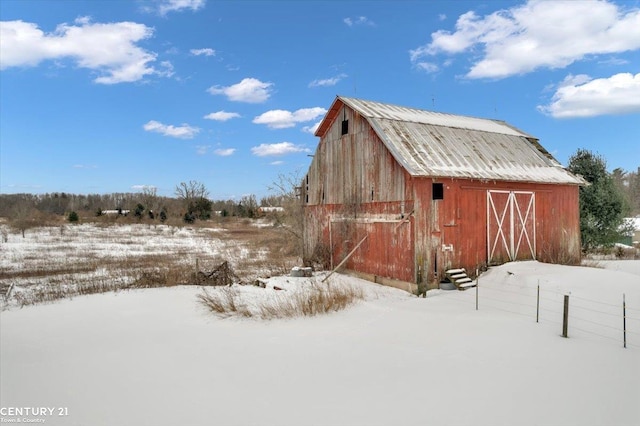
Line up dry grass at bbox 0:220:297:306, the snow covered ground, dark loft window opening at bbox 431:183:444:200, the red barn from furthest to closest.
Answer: dry grass at bbox 0:220:297:306, dark loft window opening at bbox 431:183:444:200, the red barn, the snow covered ground

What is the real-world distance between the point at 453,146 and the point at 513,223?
142 inches

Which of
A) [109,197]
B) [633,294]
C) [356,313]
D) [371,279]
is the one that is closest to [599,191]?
[633,294]

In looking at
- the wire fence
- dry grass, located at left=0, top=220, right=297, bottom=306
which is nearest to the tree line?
dry grass, located at left=0, top=220, right=297, bottom=306

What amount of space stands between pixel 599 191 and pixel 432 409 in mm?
22483

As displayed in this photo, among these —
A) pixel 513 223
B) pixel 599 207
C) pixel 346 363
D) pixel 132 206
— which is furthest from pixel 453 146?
pixel 132 206

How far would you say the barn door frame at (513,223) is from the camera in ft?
48.1

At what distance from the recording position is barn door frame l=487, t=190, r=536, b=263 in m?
14.6

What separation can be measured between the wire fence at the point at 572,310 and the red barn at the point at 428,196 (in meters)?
1.93

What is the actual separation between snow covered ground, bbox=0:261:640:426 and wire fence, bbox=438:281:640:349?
0.22 feet

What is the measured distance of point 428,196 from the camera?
13297 mm

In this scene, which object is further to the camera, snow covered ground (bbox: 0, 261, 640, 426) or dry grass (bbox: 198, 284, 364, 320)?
dry grass (bbox: 198, 284, 364, 320)

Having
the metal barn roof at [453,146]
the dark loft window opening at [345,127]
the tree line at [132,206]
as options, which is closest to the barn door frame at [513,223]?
the metal barn roof at [453,146]

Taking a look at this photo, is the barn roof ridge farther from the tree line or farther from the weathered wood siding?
the tree line

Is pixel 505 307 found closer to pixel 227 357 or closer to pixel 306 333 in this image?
pixel 306 333
